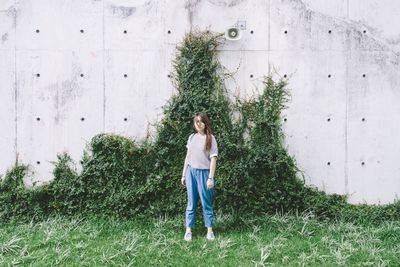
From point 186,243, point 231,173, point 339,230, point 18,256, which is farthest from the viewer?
point 231,173

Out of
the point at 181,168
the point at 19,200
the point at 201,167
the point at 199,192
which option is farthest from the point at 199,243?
the point at 19,200

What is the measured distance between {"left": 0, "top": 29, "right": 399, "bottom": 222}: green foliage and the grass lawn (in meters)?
0.24

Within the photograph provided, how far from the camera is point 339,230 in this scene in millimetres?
5746

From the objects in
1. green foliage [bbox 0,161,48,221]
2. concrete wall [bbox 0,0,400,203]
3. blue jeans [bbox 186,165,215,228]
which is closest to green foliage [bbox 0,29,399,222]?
Result: green foliage [bbox 0,161,48,221]

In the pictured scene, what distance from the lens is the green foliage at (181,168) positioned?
6.23 meters

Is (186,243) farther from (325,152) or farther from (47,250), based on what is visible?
(325,152)

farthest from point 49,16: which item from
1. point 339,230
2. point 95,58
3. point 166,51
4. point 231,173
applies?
point 339,230

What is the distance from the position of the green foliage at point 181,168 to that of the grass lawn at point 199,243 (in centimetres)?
24

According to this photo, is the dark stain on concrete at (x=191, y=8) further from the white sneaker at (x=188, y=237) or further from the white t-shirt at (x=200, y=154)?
the white sneaker at (x=188, y=237)

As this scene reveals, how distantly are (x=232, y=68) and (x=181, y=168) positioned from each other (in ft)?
5.77

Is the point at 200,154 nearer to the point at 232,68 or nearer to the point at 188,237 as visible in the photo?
the point at 188,237

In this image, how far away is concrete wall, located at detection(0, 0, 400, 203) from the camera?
636 centimetres

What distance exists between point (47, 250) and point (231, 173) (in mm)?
2781

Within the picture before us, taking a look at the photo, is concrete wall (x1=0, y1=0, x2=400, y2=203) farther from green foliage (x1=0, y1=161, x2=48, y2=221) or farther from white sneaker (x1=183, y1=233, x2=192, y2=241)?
white sneaker (x1=183, y1=233, x2=192, y2=241)
